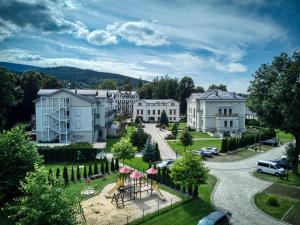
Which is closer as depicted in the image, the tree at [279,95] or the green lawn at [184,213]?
the green lawn at [184,213]

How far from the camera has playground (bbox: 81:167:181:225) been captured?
2038 cm

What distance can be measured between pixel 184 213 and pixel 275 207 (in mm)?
7865

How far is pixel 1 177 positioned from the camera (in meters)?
19.6

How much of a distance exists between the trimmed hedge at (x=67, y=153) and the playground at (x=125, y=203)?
11.8m

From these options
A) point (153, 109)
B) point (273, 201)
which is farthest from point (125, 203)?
point (153, 109)

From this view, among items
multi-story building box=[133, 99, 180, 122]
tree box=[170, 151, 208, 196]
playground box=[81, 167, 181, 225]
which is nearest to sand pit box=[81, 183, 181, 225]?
playground box=[81, 167, 181, 225]

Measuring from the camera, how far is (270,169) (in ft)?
108

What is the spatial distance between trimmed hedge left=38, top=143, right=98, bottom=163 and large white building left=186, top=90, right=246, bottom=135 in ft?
112

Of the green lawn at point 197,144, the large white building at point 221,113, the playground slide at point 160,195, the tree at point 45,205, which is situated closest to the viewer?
the tree at point 45,205

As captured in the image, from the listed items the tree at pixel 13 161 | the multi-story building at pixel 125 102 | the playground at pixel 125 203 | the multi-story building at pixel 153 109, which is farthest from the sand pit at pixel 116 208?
the multi-story building at pixel 125 102

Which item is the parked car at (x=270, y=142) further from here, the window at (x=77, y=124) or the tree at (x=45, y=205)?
the tree at (x=45, y=205)

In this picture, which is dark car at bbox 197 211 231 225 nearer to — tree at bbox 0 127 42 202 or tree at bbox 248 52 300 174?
Answer: tree at bbox 0 127 42 202

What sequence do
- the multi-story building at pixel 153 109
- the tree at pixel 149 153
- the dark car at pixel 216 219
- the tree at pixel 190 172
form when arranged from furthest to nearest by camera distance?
the multi-story building at pixel 153 109, the tree at pixel 149 153, the tree at pixel 190 172, the dark car at pixel 216 219

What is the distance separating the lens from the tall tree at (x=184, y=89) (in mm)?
106250
